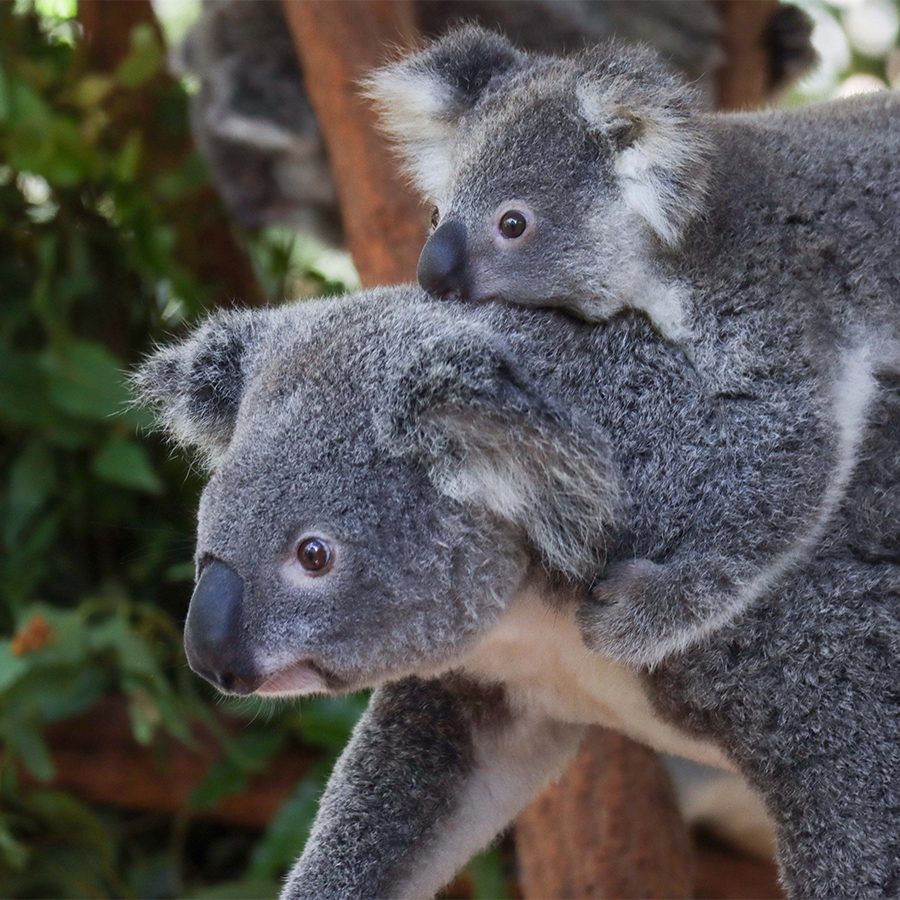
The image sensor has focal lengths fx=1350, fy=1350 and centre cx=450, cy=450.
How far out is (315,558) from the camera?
1.80 m

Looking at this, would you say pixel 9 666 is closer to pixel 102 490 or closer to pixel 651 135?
pixel 102 490

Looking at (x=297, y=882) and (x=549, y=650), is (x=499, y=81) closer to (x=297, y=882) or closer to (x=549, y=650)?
(x=549, y=650)

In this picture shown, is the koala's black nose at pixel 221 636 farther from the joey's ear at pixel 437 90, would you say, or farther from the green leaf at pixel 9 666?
the green leaf at pixel 9 666

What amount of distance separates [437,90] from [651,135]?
51 centimetres

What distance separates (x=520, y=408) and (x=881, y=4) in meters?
3.93

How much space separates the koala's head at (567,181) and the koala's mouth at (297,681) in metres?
0.64

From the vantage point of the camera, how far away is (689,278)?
81.7 inches

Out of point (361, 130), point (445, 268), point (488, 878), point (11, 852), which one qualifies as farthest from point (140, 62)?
point (488, 878)

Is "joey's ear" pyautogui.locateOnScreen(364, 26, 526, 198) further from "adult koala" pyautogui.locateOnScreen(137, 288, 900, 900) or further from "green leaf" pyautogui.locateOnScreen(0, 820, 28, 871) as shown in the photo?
"green leaf" pyautogui.locateOnScreen(0, 820, 28, 871)

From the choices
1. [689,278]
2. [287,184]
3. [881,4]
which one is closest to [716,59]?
[881,4]

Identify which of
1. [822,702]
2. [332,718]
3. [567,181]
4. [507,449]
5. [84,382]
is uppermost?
[567,181]

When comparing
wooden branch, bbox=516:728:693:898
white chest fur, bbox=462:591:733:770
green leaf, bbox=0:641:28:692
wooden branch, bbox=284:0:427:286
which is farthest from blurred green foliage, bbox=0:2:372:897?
white chest fur, bbox=462:591:733:770

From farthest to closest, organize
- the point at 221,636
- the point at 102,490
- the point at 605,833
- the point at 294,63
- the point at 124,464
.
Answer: the point at 294,63, the point at 102,490, the point at 124,464, the point at 605,833, the point at 221,636

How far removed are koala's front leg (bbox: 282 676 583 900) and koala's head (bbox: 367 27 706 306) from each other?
Result: 0.67 meters
